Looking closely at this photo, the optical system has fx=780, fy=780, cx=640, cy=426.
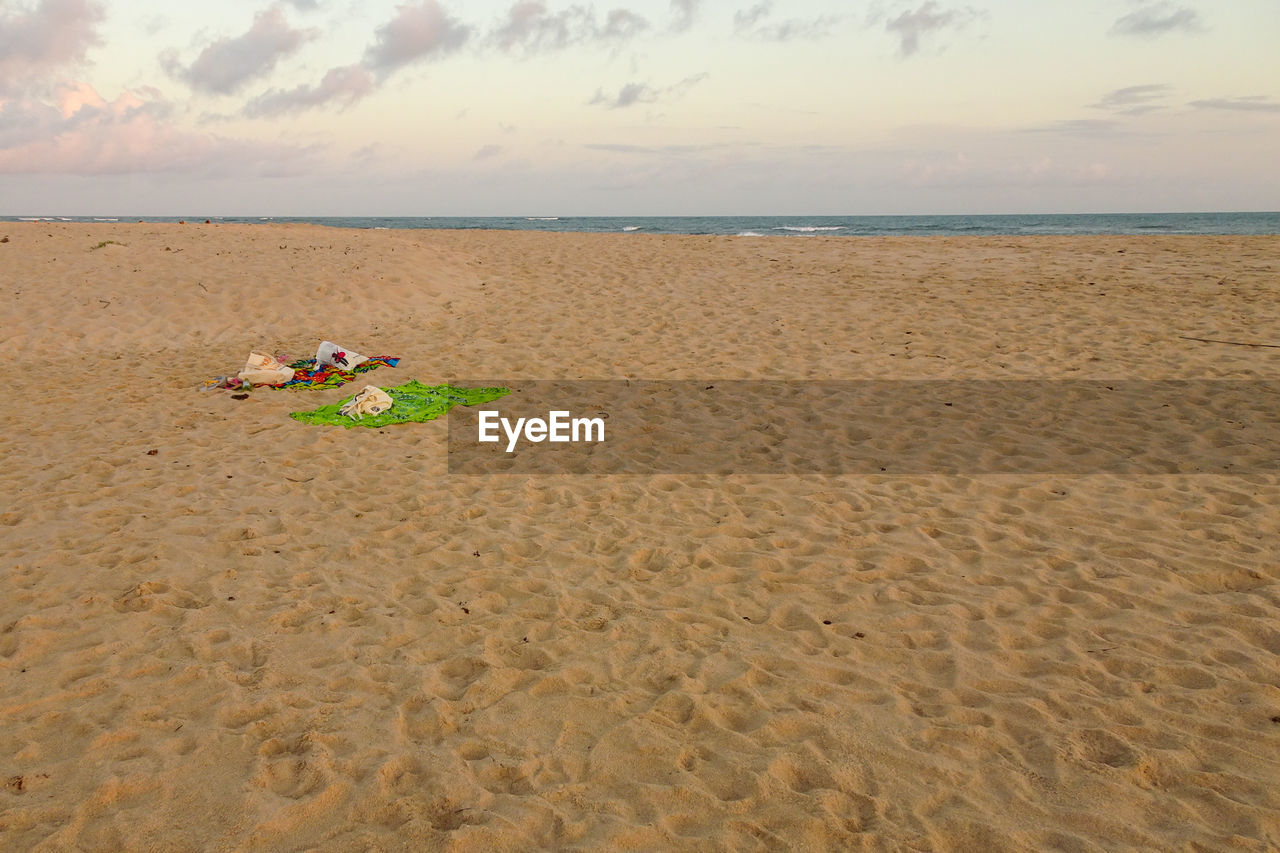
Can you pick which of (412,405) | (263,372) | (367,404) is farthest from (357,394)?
(263,372)

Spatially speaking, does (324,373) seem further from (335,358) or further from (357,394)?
(357,394)

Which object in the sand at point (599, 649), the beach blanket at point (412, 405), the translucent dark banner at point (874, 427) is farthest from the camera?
the beach blanket at point (412, 405)

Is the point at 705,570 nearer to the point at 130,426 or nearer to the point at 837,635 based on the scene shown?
the point at 837,635

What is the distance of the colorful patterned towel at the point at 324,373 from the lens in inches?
317

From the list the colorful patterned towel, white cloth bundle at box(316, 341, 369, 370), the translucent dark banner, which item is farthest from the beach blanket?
white cloth bundle at box(316, 341, 369, 370)

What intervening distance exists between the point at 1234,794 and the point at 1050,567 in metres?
1.68

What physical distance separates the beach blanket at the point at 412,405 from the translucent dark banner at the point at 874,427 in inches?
7.3

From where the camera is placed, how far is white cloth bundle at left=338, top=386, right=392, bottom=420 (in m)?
6.92

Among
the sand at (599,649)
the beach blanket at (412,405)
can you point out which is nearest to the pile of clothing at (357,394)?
the beach blanket at (412,405)

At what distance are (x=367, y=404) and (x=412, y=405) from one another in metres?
0.46

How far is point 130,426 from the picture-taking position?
675 centimetres

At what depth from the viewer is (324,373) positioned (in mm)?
8320

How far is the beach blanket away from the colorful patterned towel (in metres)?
0.72

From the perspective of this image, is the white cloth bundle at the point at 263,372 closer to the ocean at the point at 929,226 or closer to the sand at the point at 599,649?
the sand at the point at 599,649
